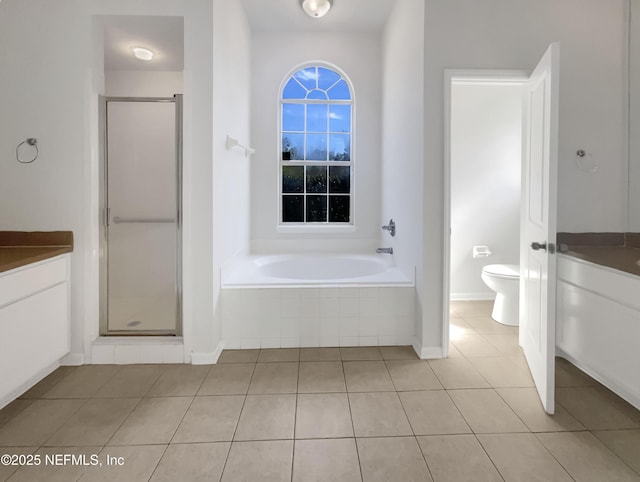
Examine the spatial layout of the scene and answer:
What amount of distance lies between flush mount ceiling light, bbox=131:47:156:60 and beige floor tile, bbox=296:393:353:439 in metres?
2.88

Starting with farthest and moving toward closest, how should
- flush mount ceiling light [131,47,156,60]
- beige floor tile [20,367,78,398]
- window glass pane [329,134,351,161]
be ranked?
1. window glass pane [329,134,351,161]
2. flush mount ceiling light [131,47,156,60]
3. beige floor tile [20,367,78,398]

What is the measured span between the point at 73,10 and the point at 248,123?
166cm

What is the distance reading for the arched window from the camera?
3.98m

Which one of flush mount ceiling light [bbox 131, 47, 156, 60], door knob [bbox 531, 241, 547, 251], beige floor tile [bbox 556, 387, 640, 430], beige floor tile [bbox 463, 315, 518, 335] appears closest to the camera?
beige floor tile [bbox 556, 387, 640, 430]

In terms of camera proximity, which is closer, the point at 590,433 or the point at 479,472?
the point at 479,472

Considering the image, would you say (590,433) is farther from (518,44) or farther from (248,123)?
(248,123)

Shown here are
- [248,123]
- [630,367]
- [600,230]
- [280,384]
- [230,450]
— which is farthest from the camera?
[248,123]

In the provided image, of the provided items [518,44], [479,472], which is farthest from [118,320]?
[518,44]

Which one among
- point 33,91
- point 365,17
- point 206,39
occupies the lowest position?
point 33,91

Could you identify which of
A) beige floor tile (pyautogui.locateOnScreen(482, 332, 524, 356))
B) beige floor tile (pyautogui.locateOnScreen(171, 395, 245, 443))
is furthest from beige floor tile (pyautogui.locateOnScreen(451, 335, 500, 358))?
beige floor tile (pyautogui.locateOnScreen(171, 395, 245, 443))

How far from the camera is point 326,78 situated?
398 centimetres

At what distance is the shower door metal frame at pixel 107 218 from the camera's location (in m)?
2.45

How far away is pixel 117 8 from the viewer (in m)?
2.35

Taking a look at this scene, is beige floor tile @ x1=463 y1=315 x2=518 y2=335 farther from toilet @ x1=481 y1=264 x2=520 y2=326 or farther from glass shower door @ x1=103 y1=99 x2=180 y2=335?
glass shower door @ x1=103 y1=99 x2=180 y2=335
